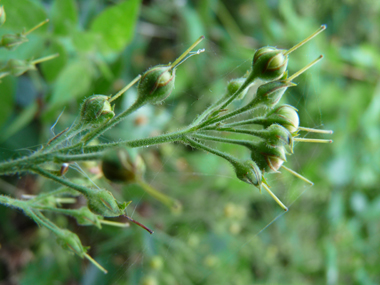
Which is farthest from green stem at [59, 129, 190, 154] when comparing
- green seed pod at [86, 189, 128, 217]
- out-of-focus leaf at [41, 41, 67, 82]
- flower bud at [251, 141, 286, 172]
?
out-of-focus leaf at [41, 41, 67, 82]

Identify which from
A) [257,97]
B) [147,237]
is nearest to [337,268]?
[147,237]

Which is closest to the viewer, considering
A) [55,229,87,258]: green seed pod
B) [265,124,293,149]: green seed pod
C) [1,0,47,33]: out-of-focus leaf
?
[265,124,293,149]: green seed pod

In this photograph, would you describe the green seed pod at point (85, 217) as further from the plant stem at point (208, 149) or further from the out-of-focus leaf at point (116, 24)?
the out-of-focus leaf at point (116, 24)

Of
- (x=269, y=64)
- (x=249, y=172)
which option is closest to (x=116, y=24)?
→ (x=269, y=64)

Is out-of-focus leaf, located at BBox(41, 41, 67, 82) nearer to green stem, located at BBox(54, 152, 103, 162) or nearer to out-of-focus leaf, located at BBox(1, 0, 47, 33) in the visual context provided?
out-of-focus leaf, located at BBox(1, 0, 47, 33)

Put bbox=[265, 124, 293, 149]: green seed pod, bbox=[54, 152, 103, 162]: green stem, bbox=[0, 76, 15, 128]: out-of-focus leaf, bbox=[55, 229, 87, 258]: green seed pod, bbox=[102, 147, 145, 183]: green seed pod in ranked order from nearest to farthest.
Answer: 1. bbox=[102, 147, 145, 183]: green seed pod
2. bbox=[54, 152, 103, 162]: green stem
3. bbox=[265, 124, 293, 149]: green seed pod
4. bbox=[55, 229, 87, 258]: green seed pod
5. bbox=[0, 76, 15, 128]: out-of-focus leaf

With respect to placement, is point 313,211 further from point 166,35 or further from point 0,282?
point 0,282

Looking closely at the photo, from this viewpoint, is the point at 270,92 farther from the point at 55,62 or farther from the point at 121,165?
the point at 55,62

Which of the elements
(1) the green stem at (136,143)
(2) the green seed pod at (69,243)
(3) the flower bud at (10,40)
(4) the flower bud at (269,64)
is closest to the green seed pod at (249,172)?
(1) the green stem at (136,143)
